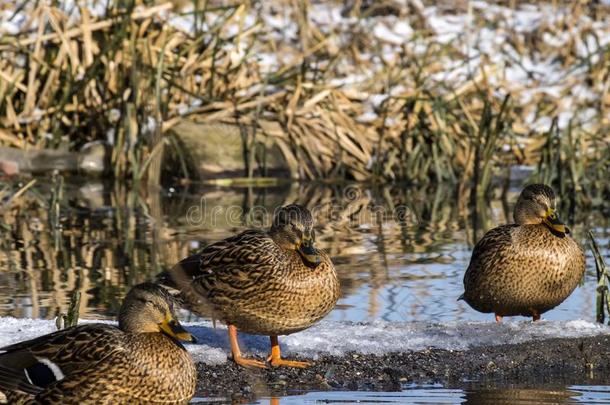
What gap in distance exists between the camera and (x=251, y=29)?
13742 millimetres

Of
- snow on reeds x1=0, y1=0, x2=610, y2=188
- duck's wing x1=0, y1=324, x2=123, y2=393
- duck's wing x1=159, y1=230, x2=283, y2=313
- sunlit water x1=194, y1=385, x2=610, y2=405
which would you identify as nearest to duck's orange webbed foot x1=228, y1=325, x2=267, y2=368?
duck's wing x1=159, y1=230, x2=283, y2=313

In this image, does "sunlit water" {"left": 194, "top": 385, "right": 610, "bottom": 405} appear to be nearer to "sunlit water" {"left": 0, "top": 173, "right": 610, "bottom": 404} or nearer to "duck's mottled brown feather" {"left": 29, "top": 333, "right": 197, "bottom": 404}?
"sunlit water" {"left": 0, "top": 173, "right": 610, "bottom": 404}

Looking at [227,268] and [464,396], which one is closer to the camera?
[464,396]

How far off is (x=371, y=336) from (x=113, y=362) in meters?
1.61

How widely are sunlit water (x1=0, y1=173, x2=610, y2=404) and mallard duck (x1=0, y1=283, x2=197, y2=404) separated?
1.92ft

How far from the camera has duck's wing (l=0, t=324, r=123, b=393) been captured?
481cm

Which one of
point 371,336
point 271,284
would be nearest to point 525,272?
point 371,336

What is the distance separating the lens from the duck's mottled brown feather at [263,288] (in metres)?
5.79

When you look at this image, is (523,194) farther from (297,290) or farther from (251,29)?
(251,29)

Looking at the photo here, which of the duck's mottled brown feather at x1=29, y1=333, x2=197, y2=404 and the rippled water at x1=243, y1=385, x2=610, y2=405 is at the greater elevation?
the duck's mottled brown feather at x1=29, y1=333, x2=197, y2=404

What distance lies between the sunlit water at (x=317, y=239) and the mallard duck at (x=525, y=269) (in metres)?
0.51

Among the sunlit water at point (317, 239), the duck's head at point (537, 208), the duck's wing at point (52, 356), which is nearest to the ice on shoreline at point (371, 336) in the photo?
the sunlit water at point (317, 239)

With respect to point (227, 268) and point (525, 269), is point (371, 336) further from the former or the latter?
point (525, 269)

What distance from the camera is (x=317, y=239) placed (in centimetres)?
1005
